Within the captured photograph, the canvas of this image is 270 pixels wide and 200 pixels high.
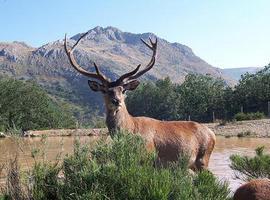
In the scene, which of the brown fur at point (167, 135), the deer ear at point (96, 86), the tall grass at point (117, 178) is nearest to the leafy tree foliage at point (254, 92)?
the brown fur at point (167, 135)

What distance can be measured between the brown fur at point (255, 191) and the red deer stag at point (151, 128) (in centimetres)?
279

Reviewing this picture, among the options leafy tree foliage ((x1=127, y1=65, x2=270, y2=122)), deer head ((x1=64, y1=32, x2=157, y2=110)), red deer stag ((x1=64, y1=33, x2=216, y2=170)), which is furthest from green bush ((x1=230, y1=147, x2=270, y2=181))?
leafy tree foliage ((x1=127, y1=65, x2=270, y2=122))

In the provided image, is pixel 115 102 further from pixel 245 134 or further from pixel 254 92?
pixel 254 92

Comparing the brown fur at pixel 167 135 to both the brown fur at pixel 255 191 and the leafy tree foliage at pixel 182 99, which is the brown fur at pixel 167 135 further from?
the leafy tree foliage at pixel 182 99

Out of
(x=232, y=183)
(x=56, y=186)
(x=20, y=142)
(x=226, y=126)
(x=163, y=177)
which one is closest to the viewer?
(x=163, y=177)

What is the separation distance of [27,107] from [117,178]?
195 feet

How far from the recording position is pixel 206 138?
38.3ft

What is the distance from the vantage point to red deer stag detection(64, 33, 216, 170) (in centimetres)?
1060

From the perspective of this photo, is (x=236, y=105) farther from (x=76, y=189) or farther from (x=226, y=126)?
(x=76, y=189)

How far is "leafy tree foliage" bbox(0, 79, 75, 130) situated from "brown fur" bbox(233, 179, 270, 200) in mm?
53193

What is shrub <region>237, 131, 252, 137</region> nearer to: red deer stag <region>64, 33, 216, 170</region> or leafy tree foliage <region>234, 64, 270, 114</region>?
red deer stag <region>64, 33, 216, 170</region>

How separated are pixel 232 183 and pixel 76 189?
25.7 feet

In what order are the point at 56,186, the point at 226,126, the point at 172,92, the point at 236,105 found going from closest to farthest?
1. the point at 56,186
2. the point at 226,126
3. the point at 236,105
4. the point at 172,92

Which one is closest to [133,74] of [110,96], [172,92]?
[110,96]
